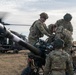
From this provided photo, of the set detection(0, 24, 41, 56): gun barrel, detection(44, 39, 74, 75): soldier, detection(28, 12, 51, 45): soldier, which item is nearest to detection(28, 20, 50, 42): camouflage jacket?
detection(28, 12, 51, 45): soldier

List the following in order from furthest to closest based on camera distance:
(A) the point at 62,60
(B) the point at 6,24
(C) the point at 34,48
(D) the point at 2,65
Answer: (D) the point at 2,65 < (C) the point at 34,48 < (B) the point at 6,24 < (A) the point at 62,60

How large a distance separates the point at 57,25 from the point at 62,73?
395 cm

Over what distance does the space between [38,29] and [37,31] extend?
119 millimetres

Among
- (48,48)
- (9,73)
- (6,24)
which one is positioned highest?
(6,24)

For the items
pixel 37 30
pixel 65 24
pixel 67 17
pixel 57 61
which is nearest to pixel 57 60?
pixel 57 61

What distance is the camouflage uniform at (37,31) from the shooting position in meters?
12.1

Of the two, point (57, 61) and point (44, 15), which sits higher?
point (44, 15)

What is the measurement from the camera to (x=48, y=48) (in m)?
11.2

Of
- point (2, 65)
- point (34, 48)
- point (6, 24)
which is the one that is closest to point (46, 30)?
point (34, 48)

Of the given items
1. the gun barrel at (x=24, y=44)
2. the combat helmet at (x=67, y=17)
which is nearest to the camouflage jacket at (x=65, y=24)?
the combat helmet at (x=67, y=17)

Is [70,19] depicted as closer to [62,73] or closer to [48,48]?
[48,48]

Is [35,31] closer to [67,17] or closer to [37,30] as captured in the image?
[37,30]

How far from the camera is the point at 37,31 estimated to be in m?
12.4

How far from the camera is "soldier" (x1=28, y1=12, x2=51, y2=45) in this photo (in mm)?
12086
